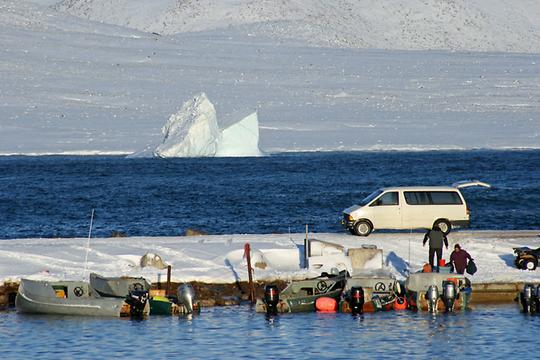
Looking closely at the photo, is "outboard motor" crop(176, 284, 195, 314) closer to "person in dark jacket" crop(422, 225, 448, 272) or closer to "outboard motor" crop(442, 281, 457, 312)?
"outboard motor" crop(442, 281, 457, 312)

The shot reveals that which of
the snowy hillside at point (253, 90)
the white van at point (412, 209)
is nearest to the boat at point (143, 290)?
the white van at point (412, 209)

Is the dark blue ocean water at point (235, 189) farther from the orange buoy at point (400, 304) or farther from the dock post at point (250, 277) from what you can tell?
the orange buoy at point (400, 304)

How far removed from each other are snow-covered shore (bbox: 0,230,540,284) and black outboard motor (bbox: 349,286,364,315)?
6.11 ft

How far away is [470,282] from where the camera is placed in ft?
103

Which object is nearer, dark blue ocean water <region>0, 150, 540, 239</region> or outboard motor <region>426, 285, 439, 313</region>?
outboard motor <region>426, 285, 439, 313</region>

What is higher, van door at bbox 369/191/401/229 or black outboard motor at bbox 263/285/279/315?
van door at bbox 369/191/401/229

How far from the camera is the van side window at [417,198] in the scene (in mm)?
38344

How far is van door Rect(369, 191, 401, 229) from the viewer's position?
125 ft

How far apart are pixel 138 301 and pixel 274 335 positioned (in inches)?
152

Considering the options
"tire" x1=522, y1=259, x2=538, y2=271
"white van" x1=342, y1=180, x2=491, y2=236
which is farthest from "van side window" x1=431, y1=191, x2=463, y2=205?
"tire" x1=522, y1=259, x2=538, y2=271

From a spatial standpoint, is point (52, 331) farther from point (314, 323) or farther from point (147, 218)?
point (147, 218)

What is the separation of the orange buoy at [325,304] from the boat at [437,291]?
1.82 meters

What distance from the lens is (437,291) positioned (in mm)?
30875

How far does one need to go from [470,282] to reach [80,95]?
89.9 meters
